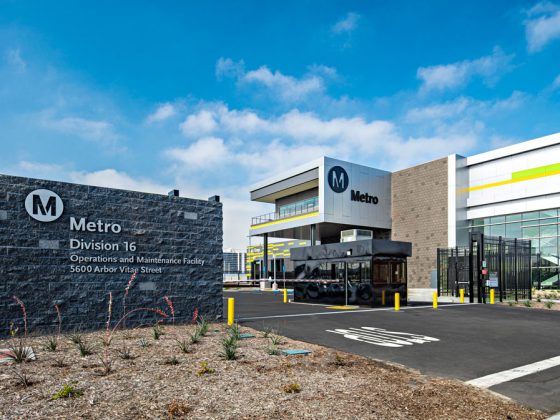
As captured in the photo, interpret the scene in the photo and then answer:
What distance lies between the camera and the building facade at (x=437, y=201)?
3412cm

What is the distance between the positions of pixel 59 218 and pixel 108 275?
1.89 m

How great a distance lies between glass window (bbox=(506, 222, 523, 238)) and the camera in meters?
35.8

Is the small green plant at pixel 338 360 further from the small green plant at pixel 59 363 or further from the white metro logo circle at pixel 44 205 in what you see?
the white metro logo circle at pixel 44 205

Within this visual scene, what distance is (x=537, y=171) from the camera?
114 ft

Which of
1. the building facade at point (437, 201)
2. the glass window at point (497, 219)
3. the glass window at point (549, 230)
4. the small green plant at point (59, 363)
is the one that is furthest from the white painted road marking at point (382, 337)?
the glass window at point (497, 219)

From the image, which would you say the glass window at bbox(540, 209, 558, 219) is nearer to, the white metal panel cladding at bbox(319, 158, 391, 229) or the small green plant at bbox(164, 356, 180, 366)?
the white metal panel cladding at bbox(319, 158, 391, 229)

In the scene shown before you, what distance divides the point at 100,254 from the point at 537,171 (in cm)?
3376

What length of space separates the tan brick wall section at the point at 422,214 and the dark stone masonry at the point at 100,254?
30.7 meters

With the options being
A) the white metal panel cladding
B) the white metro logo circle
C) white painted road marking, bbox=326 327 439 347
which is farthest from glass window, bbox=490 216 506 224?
the white metro logo circle

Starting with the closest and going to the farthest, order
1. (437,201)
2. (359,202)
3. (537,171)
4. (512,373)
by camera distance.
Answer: (512,373)
(537,171)
(437,201)
(359,202)

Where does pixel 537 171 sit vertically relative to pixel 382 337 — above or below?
above

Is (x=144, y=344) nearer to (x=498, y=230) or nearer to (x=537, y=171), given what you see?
(x=537, y=171)

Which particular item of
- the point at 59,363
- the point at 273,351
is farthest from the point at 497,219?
the point at 59,363

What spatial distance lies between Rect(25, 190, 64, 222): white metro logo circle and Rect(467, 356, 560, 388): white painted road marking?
978 centimetres
